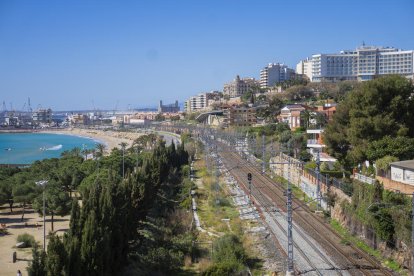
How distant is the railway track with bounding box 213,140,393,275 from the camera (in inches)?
615

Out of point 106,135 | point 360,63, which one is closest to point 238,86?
point 360,63

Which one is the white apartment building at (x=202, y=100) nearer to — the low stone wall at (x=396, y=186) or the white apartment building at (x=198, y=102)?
the white apartment building at (x=198, y=102)

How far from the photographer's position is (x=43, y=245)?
20.8 meters

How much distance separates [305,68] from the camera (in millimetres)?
142625

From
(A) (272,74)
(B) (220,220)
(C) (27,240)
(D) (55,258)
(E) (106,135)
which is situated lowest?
(E) (106,135)

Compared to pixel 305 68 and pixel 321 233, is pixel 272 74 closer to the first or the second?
pixel 305 68

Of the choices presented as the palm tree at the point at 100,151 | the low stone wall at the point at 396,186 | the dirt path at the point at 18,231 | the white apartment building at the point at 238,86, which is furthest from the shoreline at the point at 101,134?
the low stone wall at the point at 396,186

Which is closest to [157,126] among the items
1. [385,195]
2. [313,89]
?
[313,89]

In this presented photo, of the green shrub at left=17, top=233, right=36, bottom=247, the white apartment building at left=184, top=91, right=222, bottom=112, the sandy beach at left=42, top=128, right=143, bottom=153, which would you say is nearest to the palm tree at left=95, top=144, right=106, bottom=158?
the green shrub at left=17, top=233, right=36, bottom=247

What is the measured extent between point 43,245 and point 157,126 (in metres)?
95.6

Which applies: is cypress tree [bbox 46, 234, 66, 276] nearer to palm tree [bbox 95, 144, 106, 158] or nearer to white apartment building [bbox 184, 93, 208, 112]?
palm tree [bbox 95, 144, 106, 158]

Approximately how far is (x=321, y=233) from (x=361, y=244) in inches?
78.0

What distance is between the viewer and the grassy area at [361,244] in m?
15.8

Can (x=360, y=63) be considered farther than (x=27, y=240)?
Yes
